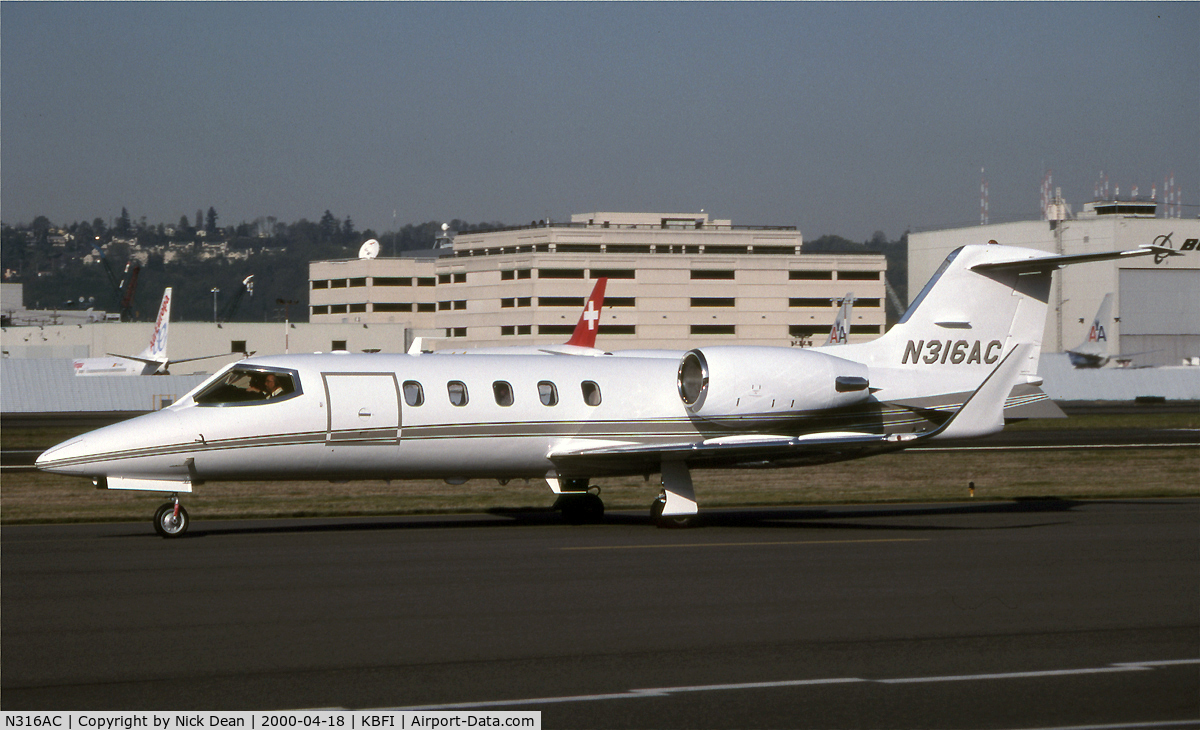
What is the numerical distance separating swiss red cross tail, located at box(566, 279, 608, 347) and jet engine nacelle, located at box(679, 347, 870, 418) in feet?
81.1

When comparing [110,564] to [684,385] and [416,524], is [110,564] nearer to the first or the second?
[416,524]

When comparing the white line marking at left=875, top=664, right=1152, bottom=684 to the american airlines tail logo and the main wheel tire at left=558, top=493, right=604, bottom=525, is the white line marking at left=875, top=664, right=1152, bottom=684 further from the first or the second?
the american airlines tail logo

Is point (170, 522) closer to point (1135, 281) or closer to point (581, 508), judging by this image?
point (581, 508)

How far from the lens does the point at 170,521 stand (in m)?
19.3

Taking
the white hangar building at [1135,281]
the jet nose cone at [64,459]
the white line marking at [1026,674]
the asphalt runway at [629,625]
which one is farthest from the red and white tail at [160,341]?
the white line marking at [1026,674]

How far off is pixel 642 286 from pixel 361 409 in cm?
12985

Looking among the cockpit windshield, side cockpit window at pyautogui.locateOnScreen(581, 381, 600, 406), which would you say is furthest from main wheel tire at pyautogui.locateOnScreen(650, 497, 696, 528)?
the cockpit windshield

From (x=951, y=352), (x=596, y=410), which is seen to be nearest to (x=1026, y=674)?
(x=596, y=410)

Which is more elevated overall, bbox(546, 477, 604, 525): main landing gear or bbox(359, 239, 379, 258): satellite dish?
bbox(359, 239, 379, 258): satellite dish

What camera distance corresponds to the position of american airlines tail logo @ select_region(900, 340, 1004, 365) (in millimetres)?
23609

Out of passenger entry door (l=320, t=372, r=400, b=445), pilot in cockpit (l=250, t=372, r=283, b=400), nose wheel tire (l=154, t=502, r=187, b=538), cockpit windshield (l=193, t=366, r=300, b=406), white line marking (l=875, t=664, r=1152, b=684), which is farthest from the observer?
passenger entry door (l=320, t=372, r=400, b=445)

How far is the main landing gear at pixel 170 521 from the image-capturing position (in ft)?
63.0

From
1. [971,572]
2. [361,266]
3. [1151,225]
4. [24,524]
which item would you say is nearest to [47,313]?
[361,266]
